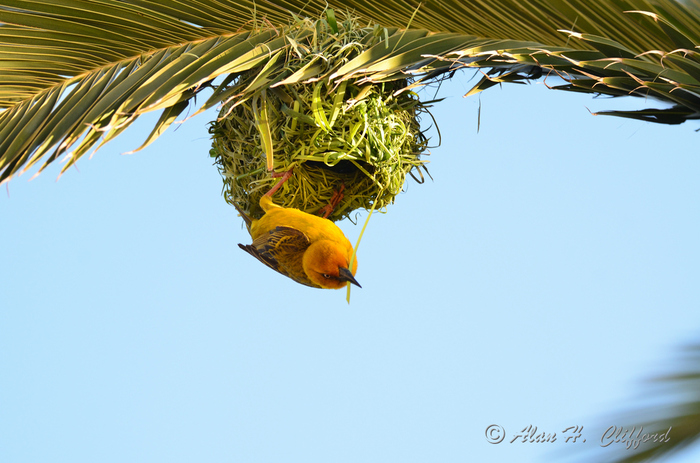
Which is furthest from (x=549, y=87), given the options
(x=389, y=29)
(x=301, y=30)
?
(x=301, y=30)

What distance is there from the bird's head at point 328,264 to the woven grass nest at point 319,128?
17 centimetres

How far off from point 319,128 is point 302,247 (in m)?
0.36

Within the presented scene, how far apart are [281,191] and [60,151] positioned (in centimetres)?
65

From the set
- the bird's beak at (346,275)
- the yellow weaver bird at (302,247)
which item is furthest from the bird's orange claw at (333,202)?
the bird's beak at (346,275)

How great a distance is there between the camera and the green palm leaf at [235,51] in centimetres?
141

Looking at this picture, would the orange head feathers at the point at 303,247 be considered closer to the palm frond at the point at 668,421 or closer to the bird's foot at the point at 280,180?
the bird's foot at the point at 280,180

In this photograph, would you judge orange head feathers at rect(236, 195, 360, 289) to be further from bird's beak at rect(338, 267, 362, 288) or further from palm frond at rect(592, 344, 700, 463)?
palm frond at rect(592, 344, 700, 463)

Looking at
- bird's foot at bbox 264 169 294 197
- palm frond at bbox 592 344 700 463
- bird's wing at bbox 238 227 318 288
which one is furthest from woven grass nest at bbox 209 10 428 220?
palm frond at bbox 592 344 700 463

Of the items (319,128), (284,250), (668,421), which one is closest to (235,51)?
(319,128)

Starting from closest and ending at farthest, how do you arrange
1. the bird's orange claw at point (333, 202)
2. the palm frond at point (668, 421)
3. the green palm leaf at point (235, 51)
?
the palm frond at point (668, 421)
the green palm leaf at point (235, 51)
the bird's orange claw at point (333, 202)

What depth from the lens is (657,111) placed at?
143cm

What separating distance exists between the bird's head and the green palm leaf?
487 mm

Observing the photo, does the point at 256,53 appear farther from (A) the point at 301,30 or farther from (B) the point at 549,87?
(B) the point at 549,87

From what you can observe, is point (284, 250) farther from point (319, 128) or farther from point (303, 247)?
point (319, 128)
